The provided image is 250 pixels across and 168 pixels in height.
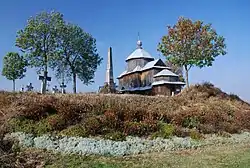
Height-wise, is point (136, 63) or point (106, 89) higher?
point (136, 63)

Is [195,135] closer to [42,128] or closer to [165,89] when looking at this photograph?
[42,128]

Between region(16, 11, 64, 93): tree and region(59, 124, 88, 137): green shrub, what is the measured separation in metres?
23.0

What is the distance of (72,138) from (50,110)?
2.37 m

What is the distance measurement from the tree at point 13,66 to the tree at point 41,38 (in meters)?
2.25

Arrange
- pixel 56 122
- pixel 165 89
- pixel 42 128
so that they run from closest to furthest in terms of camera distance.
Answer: pixel 42 128 < pixel 56 122 < pixel 165 89

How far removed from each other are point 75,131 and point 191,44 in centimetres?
1857

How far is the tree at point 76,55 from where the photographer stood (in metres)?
33.0

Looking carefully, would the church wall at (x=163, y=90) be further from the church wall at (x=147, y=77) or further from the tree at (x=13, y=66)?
the tree at (x=13, y=66)

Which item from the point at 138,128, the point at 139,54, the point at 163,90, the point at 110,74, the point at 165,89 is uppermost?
the point at 139,54

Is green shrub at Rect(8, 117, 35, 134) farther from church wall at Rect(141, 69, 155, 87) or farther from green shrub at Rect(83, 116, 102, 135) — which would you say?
church wall at Rect(141, 69, 155, 87)

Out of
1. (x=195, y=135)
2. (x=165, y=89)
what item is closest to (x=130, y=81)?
(x=165, y=89)

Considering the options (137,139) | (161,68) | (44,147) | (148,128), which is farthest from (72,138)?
(161,68)

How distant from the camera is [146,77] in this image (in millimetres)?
34844

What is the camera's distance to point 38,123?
10.2 m
